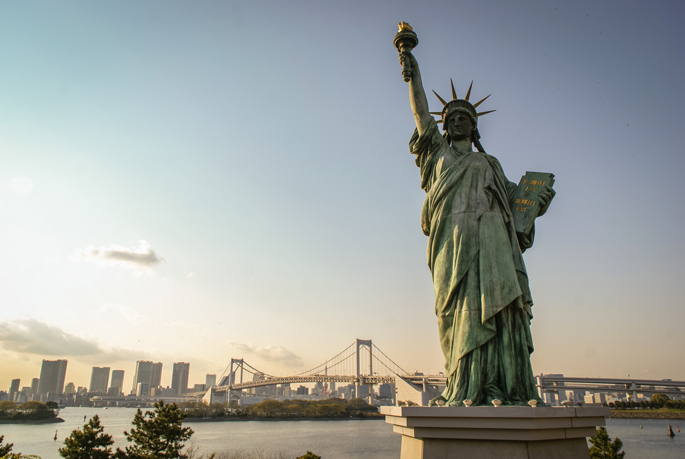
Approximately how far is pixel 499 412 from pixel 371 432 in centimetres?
3878

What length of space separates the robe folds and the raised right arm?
22.3 inches

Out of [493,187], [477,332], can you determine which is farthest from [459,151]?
[477,332]

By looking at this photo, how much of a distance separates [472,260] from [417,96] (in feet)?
6.82

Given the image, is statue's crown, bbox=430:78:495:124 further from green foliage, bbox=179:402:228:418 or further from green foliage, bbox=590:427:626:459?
green foliage, bbox=179:402:228:418

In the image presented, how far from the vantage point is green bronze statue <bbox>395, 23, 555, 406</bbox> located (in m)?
4.11

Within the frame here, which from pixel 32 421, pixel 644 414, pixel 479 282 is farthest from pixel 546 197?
pixel 644 414

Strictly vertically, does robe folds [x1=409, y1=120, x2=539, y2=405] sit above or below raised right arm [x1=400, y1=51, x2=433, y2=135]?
below

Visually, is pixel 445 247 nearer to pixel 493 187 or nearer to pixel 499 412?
pixel 493 187

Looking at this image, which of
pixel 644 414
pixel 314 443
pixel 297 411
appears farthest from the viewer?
pixel 297 411

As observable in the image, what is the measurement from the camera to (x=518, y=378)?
13.5 feet

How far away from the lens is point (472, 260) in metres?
4.35

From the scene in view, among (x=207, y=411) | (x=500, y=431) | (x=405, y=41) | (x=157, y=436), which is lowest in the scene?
(x=207, y=411)

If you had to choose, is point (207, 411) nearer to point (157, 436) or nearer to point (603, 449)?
point (157, 436)

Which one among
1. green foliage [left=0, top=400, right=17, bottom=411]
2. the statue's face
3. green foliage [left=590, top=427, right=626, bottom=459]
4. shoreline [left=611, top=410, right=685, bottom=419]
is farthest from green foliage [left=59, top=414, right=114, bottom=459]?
shoreline [left=611, top=410, right=685, bottom=419]
